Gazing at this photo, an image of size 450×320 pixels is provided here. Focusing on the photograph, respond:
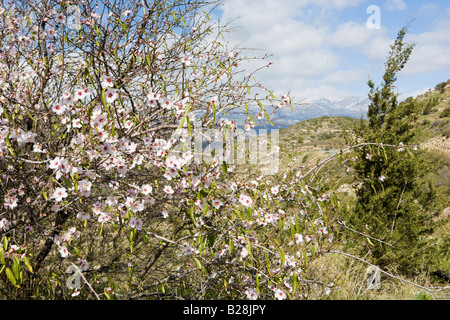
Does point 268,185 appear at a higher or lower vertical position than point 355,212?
higher

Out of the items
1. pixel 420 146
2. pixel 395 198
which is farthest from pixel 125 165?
pixel 420 146

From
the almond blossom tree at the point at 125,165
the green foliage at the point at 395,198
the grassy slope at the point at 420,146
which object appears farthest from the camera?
the green foliage at the point at 395,198

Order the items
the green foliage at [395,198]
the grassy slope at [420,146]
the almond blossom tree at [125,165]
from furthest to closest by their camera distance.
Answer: the green foliage at [395,198]
the grassy slope at [420,146]
the almond blossom tree at [125,165]

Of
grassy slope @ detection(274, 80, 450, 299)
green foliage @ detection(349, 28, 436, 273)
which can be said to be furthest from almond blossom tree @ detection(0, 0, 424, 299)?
green foliage @ detection(349, 28, 436, 273)

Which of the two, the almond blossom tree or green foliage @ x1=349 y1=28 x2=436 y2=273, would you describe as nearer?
the almond blossom tree

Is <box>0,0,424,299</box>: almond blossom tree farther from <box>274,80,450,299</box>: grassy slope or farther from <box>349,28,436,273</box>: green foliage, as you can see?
<box>349,28,436,273</box>: green foliage

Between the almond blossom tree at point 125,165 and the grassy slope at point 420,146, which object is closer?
the almond blossom tree at point 125,165

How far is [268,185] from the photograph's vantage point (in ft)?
9.35

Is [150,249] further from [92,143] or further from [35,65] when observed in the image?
[35,65]

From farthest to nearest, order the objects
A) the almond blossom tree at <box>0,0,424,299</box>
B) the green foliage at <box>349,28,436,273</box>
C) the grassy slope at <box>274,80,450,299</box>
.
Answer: the green foliage at <box>349,28,436,273</box>, the grassy slope at <box>274,80,450,299</box>, the almond blossom tree at <box>0,0,424,299</box>

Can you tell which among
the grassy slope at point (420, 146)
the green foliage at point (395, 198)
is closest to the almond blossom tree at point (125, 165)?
the grassy slope at point (420, 146)

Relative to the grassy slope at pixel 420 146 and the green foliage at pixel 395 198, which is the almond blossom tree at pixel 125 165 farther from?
the green foliage at pixel 395 198
